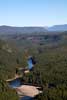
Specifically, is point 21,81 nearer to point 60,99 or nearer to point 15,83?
point 15,83

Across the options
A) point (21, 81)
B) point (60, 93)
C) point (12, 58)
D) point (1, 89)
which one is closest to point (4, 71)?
point (21, 81)

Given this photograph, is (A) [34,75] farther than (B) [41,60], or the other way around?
(B) [41,60]

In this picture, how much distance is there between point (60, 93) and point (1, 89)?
736 inches

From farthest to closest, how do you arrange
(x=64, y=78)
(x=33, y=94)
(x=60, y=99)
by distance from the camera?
1. (x=64, y=78)
2. (x=33, y=94)
3. (x=60, y=99)

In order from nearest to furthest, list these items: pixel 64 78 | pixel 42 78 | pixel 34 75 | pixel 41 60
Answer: pixel 64 78, pixel 42 78, pixel 34 75, pixel 41 60

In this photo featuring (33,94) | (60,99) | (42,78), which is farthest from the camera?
(42,78)

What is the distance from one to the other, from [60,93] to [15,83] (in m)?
40.8

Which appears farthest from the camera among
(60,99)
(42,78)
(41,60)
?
(41,60)

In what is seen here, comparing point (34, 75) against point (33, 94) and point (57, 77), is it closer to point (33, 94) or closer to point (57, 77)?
point (57, 77)

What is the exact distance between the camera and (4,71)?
435ft

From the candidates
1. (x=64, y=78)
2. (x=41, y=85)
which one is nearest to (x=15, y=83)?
(x=41, y=85)

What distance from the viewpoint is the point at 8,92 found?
84.4 m

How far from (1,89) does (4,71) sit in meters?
43.7

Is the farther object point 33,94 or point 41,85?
point 41,85
